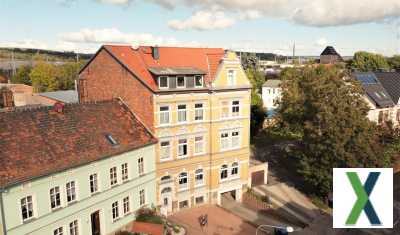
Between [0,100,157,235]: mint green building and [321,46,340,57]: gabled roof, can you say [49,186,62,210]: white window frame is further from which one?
[321,46,340,57]: gabled roof

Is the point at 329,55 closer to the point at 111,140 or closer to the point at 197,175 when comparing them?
the point at 197,175

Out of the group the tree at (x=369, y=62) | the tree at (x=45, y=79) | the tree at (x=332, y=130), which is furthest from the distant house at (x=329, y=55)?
the tree at (x=332, y=130)

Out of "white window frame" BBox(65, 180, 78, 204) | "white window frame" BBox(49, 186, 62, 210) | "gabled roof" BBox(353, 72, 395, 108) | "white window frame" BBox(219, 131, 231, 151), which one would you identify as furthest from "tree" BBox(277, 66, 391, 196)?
"white window frame" BBox(49, 186, 62, 210)

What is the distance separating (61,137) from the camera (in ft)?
81.8

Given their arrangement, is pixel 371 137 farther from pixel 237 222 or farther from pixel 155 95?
pixel 155 95

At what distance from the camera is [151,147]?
30234 millimetres

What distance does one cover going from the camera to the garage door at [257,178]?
1541 inches

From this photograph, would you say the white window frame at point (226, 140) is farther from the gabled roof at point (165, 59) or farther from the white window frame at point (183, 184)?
the gabled roof at point (165, 59)

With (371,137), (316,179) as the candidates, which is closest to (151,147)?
(316,179)

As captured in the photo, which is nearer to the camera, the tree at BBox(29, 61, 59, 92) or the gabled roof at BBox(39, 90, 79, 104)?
the gabled roof at BBox(39, 90, 79, 104)

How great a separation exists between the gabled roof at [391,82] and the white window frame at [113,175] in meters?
53.4

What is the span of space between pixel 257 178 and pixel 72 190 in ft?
71.7

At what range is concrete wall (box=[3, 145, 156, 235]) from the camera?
20.9 meters

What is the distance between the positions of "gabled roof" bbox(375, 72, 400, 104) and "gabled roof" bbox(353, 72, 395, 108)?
3.08 feet
